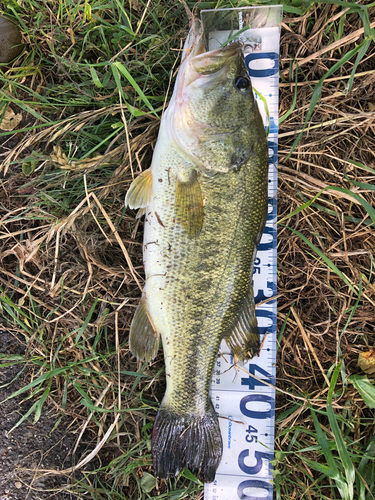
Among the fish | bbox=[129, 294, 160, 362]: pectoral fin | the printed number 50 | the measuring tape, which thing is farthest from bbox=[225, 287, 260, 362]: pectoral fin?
the printed number 50

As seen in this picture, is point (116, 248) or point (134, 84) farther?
point (116, 248)

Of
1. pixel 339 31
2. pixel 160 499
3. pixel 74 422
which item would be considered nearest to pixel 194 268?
pixel 74 422

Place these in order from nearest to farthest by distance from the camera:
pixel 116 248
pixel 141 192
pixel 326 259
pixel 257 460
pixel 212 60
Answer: pixel 212 60 < pixel 141 192 < pixel 326 259 < pixel 257 460 < pixel 116 248

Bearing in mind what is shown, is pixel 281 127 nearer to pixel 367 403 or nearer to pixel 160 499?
pixel 367 403

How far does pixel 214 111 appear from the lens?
6.40 ft

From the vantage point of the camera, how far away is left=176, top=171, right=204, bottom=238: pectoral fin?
A: 6.35ft

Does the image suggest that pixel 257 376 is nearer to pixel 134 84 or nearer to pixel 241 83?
pixel 241 83

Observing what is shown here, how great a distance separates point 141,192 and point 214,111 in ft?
2.14

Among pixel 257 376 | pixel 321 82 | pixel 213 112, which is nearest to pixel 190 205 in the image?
pixel 213 112

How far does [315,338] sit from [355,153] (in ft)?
4.74

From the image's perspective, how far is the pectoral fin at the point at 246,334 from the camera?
7.07 feet

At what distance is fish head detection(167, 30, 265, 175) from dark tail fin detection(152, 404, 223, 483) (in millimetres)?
1610

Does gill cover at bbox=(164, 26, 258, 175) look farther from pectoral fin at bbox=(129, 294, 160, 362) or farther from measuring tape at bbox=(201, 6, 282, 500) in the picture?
pectoral fin at bbox=(129, 294, 160, 362)

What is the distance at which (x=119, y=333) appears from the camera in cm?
247
